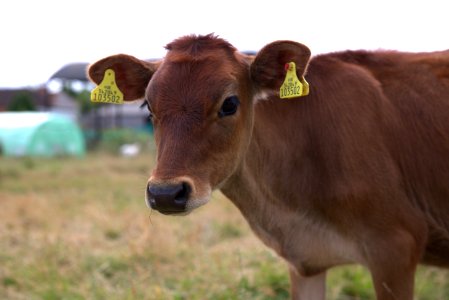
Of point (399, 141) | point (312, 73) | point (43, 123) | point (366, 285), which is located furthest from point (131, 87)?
point (43, 123)

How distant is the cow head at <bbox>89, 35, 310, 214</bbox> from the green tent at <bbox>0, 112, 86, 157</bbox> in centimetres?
2349

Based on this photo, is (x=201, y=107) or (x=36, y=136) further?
(x=36, y=136)

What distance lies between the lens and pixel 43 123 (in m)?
28.8

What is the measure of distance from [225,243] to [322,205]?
419cm

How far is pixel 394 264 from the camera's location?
13.5 feet

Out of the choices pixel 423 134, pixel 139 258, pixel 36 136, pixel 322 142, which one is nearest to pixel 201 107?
pixel 322 142

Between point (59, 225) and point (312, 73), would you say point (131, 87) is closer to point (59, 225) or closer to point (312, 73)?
point (312, 73)

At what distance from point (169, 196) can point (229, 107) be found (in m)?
0.79

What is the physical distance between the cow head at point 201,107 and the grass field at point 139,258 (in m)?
1.05

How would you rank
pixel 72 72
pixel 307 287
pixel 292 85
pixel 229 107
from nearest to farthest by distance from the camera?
pixel 229 107, pixel 292 85, pixel 307 287, pixel 72 72

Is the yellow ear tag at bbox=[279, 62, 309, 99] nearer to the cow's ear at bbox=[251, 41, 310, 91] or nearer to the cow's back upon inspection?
the cow's ear at bbox=[251, 41, 310, 91]

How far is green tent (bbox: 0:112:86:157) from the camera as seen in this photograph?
91.9 feet

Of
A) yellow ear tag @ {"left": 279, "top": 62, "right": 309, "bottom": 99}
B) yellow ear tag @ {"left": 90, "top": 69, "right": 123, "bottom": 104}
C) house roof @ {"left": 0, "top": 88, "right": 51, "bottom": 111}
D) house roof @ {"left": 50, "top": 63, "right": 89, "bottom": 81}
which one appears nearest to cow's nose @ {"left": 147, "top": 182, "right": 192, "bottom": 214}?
yellow ear tag @ {"left": 279, "top": 62, "right": 309, "bottom": 99}

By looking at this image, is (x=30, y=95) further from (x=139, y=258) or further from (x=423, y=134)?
(x=423, y=134)
